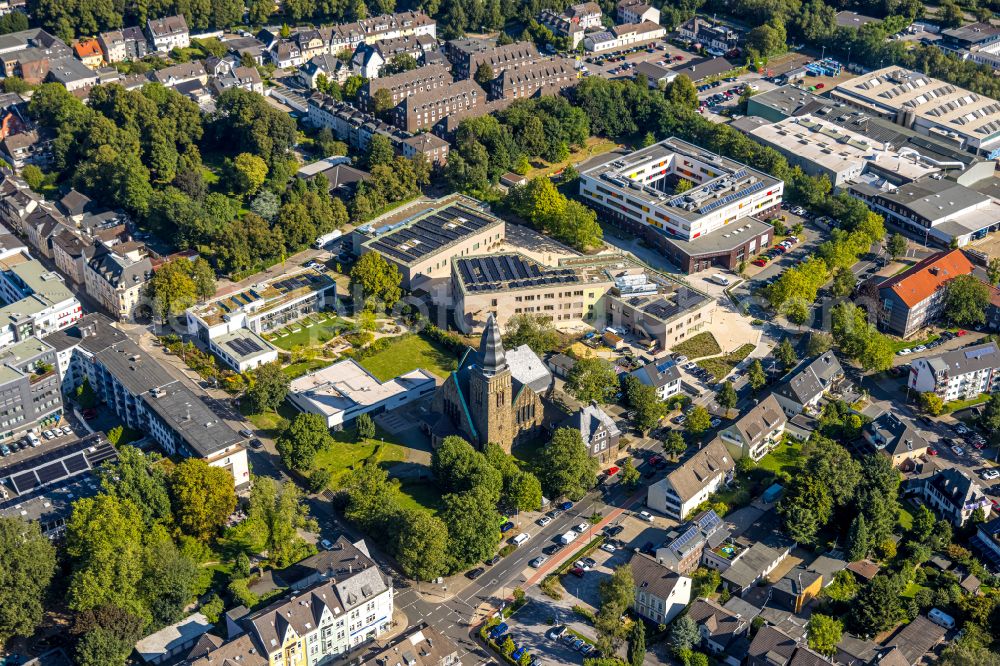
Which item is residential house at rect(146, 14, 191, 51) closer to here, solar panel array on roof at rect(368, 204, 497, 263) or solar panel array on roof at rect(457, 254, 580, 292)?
solar panel array on roof at rect(368, 204, 497, 263)

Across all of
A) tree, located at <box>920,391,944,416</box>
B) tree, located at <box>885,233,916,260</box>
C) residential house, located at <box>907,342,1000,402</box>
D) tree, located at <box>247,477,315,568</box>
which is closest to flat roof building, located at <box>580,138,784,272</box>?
tree, located at <box>885,233,916,260</box>

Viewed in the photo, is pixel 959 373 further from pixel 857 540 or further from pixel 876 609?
pixel 876 609

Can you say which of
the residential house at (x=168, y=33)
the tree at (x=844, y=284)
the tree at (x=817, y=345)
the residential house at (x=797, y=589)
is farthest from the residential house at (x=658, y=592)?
the residential house at (x=168, y=33)

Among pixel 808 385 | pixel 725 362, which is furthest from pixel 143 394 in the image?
pixel 808 385

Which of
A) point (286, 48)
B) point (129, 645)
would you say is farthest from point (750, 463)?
point (286, 48)

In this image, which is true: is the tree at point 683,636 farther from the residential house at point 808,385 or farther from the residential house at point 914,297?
the residential house at point 914,297
